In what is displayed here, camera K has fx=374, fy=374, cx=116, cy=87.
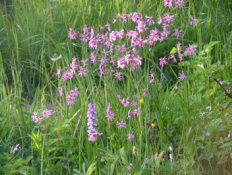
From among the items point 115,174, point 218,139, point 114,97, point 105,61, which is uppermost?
point 105,61

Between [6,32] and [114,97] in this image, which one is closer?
[114,97]

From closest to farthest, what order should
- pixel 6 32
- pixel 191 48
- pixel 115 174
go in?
pixel 115 174 < pixel 191 48 < pixel 6 32

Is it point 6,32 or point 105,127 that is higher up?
point 6,32

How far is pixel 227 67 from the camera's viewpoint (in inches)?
107

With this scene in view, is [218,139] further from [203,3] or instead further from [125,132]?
[203,3]

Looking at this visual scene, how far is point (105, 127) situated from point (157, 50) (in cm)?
173

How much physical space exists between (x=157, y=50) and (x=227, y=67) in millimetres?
1225

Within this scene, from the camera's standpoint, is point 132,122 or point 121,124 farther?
point 132,122

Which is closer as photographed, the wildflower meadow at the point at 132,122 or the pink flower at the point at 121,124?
the wildflower meadow at the point at 132,122

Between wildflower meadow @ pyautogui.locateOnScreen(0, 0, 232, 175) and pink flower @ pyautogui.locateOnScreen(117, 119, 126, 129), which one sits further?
pink flower @ pyautogui.locateOnScreen(117, 119, 126, 129)

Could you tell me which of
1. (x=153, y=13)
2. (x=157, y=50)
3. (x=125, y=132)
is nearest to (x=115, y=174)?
(x=125, y=132)


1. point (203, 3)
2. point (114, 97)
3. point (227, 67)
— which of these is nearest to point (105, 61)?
point (114, 97)

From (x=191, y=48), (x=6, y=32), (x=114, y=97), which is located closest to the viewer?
(x=191, y=48)

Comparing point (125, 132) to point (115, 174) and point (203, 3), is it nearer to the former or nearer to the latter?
point (115, 174)
